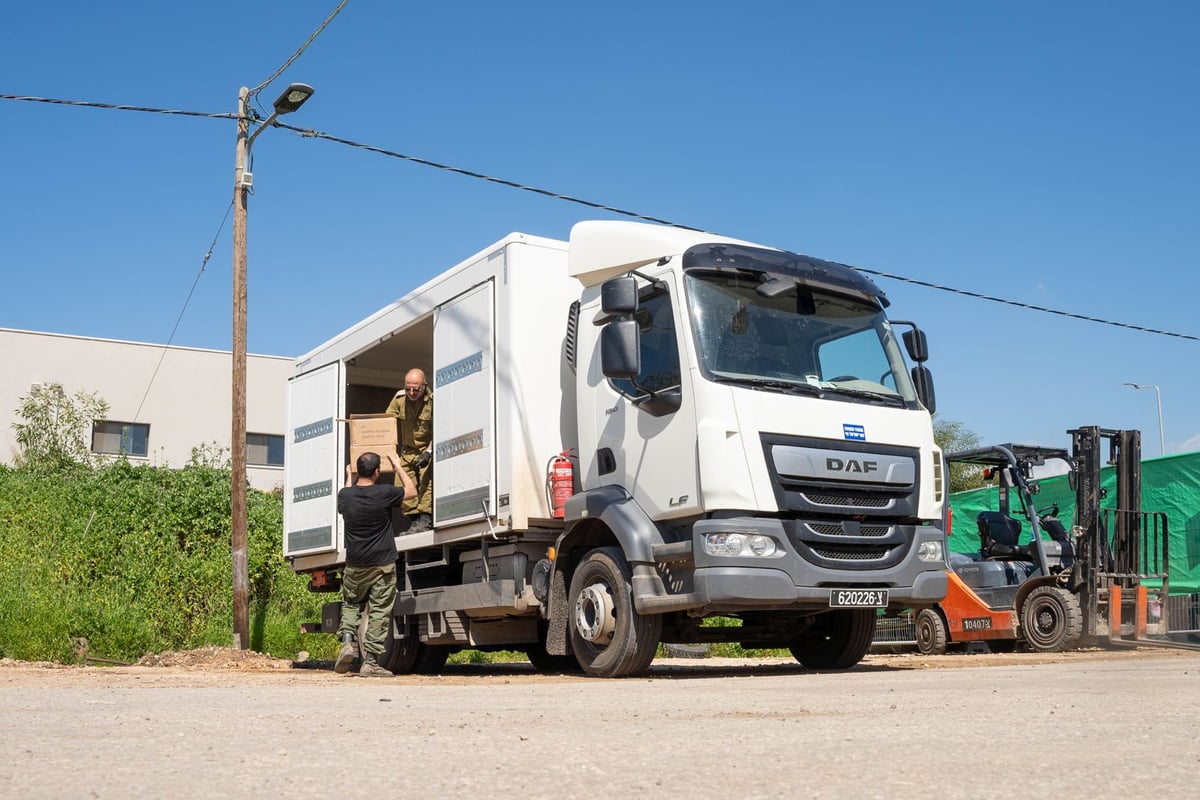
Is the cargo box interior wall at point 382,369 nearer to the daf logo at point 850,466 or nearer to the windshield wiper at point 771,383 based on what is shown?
the windshield wiper at point 771,383

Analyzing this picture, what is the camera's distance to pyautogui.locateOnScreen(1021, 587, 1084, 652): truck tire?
1375 cm

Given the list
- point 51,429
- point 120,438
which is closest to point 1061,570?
point 51,429

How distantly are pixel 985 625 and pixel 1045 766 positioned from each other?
11.3 meters

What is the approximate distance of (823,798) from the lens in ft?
11.4

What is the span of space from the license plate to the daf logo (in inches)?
35.2

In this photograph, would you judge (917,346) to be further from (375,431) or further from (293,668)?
(293,668)

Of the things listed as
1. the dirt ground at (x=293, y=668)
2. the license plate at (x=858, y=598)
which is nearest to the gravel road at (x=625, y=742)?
the license plate at (x=858, y=598)

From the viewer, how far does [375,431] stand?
13.2m

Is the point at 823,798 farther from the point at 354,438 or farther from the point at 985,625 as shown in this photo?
the point at 985,625

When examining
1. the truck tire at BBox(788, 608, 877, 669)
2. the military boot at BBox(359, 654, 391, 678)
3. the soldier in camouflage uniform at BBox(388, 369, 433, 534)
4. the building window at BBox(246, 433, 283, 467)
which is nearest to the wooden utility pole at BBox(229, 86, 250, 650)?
the soldier in camouflage uniform at BBox(388, 369, 433, 534)

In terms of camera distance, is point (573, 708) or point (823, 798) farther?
point (573, 708)

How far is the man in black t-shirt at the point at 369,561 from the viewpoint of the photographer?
11711 mm

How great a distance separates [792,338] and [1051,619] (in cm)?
609

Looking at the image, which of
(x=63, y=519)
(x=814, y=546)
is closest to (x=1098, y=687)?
(x=814, y=546)
